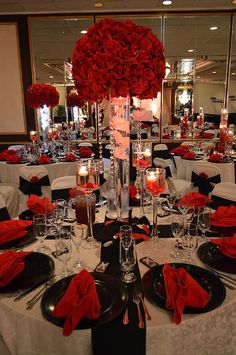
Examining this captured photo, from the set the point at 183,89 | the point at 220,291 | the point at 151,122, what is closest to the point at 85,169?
the point at 220,291

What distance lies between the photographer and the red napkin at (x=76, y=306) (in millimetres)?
960

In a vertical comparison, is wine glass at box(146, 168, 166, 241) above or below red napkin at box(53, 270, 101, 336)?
above

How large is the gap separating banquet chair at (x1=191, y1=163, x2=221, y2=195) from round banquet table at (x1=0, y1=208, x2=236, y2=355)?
6.80ft

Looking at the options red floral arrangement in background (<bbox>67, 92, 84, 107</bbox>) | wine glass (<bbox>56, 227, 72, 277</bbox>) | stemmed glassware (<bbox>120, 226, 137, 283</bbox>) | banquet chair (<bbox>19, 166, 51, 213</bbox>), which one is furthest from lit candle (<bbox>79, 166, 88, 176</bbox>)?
red floral arrangement in background (<bbox>67, 92, 84, 107</bbox>)

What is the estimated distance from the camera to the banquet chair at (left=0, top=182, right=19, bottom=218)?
3596 mm

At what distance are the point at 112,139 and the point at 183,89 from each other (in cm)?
516

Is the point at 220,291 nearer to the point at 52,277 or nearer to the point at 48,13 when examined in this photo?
the point at 52,277

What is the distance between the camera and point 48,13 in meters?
5.55

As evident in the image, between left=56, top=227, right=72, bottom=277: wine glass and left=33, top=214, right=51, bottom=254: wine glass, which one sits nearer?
left=56, top=227, right=72, bottom=277: wine glass

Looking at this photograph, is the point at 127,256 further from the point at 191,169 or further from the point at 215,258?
the point at 191,169

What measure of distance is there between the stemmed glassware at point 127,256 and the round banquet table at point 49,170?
262 cm

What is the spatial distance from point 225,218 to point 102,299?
0.91m

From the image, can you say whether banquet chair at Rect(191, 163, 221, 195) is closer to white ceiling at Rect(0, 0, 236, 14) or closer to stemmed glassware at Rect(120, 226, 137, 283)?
stemmed glassware at Rect(120, 226, 137, 283)

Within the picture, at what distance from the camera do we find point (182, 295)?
1058mm
